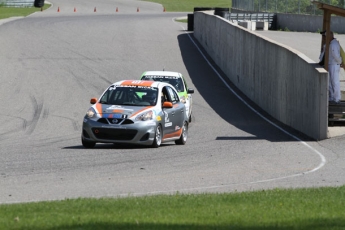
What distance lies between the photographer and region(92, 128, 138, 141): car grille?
56.6 feet

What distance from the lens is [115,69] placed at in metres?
36.3

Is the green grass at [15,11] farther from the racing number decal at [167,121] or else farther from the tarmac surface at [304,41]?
the racing number decal at [167,121]

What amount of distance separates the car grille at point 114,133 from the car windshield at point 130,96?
3.47 ft

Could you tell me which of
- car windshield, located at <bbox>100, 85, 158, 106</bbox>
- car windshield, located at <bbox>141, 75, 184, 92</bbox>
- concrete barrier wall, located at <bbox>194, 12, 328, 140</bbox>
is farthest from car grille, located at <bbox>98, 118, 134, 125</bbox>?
car windshield, located at <bbox>141, 75, 184, 92</bbox>

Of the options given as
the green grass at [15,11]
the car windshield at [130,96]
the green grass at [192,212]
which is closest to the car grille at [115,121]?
the car windshield at [130,96]

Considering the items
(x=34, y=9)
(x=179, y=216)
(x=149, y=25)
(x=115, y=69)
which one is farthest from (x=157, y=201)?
(x=34, y=9)

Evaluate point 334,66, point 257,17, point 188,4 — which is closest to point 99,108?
point 334,66

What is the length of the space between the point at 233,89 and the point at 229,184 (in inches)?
778

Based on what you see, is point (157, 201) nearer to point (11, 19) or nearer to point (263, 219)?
point (263, 219)

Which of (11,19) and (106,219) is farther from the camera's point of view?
(11,19)

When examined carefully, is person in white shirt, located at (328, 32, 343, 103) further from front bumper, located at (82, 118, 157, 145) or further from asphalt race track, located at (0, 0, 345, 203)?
front bumper, located at (82, 118, 157, 145)

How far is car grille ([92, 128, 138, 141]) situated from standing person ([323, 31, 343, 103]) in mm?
5753

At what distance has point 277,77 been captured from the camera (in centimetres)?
2455

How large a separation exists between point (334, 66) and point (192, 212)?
12099 millimetres
